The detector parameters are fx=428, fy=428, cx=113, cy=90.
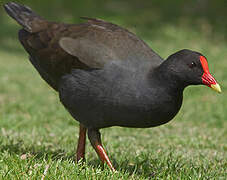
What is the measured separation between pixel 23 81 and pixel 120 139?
605cm

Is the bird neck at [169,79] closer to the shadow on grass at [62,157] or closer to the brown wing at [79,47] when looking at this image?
the brown wing at [79,47]

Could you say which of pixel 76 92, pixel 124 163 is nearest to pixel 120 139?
pixel 124 163

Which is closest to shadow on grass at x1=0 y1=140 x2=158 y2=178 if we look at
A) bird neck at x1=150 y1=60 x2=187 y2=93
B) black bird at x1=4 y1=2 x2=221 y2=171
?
black bird at x1=4 y1=2 x2=221 y2=171

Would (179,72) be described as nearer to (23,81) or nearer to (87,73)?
(87,73)

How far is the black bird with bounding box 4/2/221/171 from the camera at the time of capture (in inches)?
148

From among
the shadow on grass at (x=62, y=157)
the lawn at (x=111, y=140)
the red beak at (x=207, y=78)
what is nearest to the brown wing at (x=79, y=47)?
the red beak at (x=207, y=78)

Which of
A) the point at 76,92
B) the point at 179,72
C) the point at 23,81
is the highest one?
the point at 179,72

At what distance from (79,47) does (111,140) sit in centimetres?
218

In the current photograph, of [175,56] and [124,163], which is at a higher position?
[175,56]

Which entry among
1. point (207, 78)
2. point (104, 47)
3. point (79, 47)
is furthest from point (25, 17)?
point (207, 78)

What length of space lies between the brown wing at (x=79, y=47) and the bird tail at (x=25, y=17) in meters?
0.08

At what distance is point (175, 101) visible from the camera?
12.4 ft

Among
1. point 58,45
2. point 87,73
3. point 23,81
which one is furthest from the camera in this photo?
point 23,81

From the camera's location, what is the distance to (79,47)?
4160 millimetres
